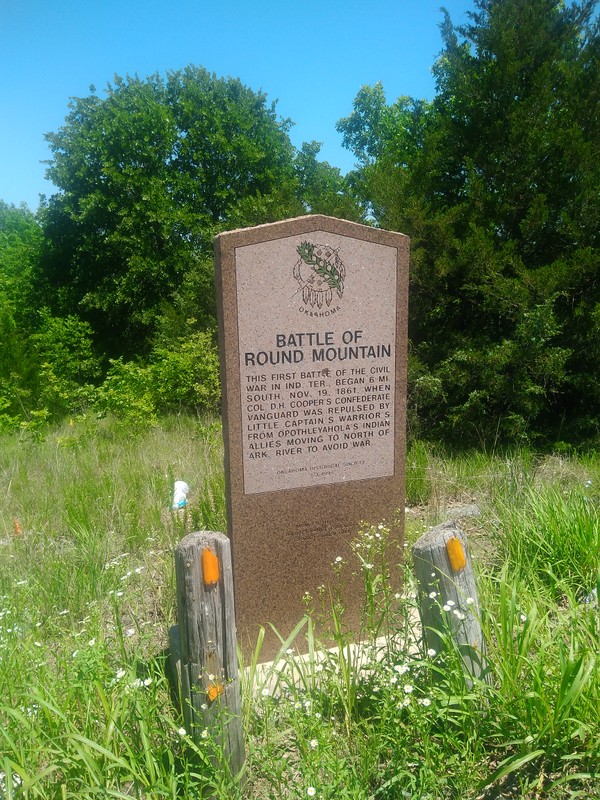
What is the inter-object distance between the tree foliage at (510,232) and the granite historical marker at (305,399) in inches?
123

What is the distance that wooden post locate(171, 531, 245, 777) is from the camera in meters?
2.08

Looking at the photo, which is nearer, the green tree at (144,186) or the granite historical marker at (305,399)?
the granite historical marker at (305,399)

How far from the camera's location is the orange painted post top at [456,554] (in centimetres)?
229

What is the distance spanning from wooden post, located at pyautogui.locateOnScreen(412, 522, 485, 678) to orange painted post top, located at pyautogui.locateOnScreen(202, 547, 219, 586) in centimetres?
73

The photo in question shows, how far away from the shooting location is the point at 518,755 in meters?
2.02

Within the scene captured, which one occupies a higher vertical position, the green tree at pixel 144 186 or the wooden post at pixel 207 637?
the green tree at pixel 144 186

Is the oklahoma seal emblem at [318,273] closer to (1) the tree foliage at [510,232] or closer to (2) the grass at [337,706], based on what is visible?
(2) the grass at [337,706]

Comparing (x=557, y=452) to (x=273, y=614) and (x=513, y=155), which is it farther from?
(x=273, y=614)

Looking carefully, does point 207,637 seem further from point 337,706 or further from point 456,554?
point 456,554

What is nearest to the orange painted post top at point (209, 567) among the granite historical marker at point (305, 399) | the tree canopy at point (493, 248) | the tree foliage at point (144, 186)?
the granite historical marker at point (305, 399)

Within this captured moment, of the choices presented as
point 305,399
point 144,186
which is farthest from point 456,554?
point 144,186

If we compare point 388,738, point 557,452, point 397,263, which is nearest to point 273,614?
point 388,738

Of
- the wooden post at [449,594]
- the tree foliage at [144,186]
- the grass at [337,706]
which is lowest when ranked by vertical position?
the grass at [337,706]

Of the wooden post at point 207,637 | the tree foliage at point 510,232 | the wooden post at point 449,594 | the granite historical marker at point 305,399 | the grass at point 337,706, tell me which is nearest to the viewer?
the grass at point 337,706
